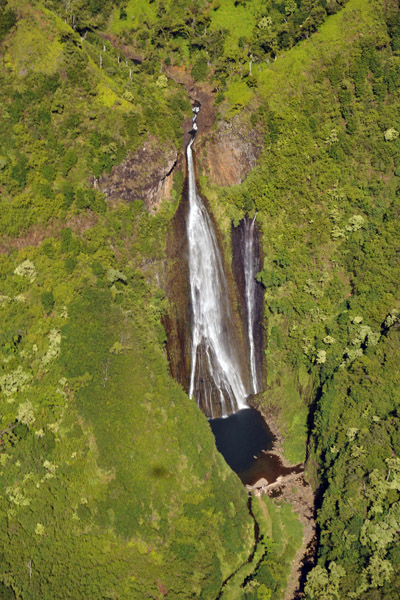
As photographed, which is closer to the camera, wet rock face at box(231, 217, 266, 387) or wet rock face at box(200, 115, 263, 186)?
wet rock face at box(231, 217, 266, 387)

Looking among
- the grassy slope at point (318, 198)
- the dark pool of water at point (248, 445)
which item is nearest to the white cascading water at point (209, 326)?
the dark pool of water at point (248, 445)

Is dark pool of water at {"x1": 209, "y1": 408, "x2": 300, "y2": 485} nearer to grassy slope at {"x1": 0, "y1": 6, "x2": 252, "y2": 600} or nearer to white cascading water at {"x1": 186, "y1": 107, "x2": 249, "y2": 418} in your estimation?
white cascading water at {"x1": 186, "y1": 107, "x2": 249, "y2": 418}

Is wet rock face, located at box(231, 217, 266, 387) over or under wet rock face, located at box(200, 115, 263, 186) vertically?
under

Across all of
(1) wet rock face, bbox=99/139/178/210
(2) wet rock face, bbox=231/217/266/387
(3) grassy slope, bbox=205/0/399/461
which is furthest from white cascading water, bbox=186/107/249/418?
(1) wet rock face, bbox=99/139/178/210

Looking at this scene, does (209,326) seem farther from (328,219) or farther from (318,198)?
(318,198)

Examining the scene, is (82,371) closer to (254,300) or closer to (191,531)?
(191,531)

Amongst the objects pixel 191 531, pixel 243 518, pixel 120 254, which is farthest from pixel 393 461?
pixel 120 254

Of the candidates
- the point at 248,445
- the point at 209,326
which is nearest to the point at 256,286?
the point at 209,326
